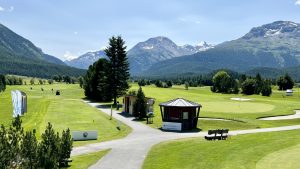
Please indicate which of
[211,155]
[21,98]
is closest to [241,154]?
[211,155]

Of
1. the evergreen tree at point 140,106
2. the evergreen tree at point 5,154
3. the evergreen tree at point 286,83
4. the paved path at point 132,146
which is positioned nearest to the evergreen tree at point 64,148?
the paved path at point 132,146

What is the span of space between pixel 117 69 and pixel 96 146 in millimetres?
54522

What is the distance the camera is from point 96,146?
3728 centimetres

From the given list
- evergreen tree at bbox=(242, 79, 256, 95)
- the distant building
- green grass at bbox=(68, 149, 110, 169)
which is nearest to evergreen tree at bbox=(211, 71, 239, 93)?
evergreen tree at bbox=(242, 79, 256, 95)

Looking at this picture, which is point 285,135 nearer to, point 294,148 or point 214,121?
point 294,148

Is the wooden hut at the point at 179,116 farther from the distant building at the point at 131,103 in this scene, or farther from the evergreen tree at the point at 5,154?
the evergreen tree at the point at 5,154

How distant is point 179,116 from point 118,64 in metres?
42.7

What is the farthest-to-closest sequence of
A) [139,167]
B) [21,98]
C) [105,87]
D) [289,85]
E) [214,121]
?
[289,85] → [105,87] → [21,98] → [214,121] → [139,167]

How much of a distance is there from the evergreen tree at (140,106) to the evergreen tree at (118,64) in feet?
88.9

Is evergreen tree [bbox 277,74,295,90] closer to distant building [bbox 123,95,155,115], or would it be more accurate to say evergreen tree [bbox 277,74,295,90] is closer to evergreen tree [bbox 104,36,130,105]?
evergreen tree [bbox 104,36,130,105]

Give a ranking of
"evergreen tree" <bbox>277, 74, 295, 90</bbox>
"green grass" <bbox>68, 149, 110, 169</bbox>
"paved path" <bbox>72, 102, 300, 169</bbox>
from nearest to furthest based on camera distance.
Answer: "green grass" <bbox>68, 149, 110, 169</bbox> < "paved path" <bbox>72, 102, 300, 169</bbox> < "evergreen tree" <bbox>277, 74, 295, 90</bbox>

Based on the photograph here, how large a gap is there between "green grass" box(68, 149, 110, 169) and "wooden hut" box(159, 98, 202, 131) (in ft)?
52.7

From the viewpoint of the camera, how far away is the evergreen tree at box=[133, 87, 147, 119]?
60.9 m

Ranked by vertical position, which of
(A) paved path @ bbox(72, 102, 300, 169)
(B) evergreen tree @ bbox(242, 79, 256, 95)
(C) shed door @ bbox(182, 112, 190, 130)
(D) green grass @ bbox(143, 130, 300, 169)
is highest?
(B) evergreen tree @ bbox(242, 79, 256, 95)
